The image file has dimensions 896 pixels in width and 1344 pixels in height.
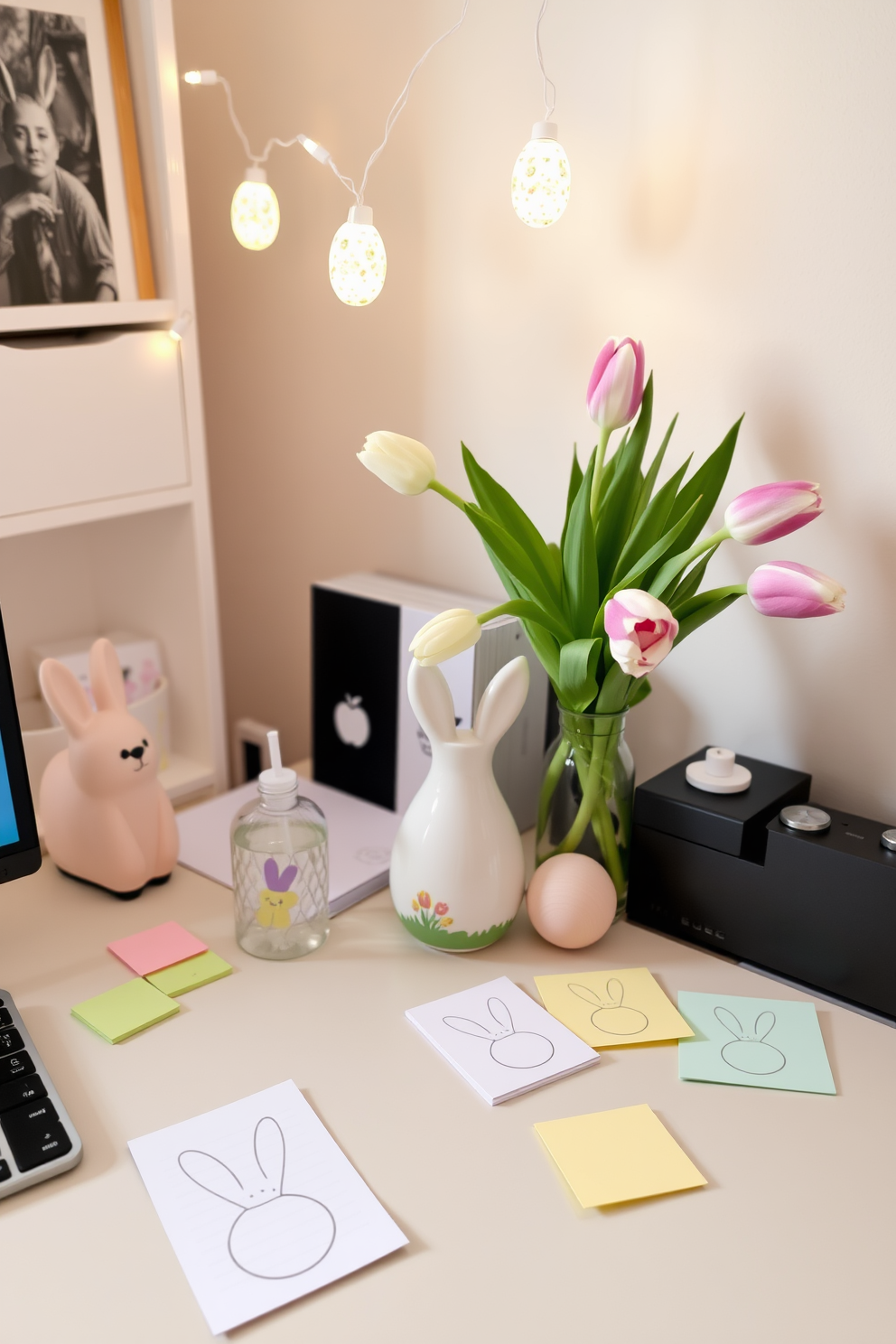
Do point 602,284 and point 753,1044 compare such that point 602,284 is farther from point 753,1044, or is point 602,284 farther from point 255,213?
point 753,1044

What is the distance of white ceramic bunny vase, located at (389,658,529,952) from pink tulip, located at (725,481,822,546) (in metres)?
0.21

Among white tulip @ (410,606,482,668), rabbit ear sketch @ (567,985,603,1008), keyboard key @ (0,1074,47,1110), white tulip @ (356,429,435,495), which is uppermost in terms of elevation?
white tulip @ (356,429,435,495)

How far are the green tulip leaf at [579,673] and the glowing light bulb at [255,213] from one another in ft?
1.74

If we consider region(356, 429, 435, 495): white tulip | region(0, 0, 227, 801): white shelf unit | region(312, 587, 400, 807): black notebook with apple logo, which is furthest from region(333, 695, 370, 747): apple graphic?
region(356, 429, 435, 495): white tulip

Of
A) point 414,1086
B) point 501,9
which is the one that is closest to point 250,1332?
point 414,1086

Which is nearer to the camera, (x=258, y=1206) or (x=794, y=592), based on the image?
(x=258, y=1206)

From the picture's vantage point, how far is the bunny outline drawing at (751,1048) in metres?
0.82

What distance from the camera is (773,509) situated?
85 centimetres

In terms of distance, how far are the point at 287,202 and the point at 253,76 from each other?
5.7 inches

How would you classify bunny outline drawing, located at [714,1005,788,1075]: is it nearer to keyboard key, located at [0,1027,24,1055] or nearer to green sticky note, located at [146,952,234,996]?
green sticky note, located at [146,952,234,996]

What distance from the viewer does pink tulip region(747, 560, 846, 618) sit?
0.83 metres

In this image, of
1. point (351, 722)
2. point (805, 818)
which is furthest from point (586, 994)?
point (351, 722)

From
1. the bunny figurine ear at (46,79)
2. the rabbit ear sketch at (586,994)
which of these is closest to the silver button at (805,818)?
the rabbit ear sketch at (586,994)

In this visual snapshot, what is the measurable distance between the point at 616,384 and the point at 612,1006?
1.69 ft
